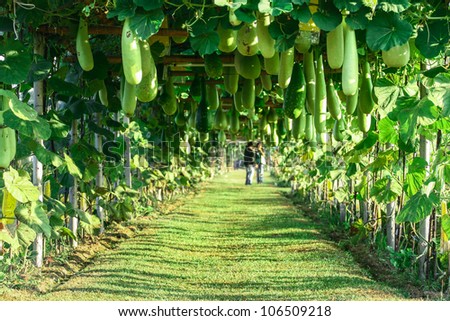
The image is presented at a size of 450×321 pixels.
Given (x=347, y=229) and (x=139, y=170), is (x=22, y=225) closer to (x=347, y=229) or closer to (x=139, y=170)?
(x=347, y=229)

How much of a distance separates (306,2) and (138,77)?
0.74 m

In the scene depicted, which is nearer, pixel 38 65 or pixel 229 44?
pixel 229 44

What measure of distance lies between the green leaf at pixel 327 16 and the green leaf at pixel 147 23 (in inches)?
25.0

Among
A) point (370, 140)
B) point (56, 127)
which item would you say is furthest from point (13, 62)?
point (370, 140)

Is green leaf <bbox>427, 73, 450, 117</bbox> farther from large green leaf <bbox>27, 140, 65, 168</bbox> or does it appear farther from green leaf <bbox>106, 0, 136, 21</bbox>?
large green leaf <bbox>27, 140, 65, 168</bbox>

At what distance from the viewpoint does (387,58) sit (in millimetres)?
2664

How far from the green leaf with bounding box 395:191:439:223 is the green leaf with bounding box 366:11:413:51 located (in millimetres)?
1062

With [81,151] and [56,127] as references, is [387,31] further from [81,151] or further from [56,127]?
[81,151]

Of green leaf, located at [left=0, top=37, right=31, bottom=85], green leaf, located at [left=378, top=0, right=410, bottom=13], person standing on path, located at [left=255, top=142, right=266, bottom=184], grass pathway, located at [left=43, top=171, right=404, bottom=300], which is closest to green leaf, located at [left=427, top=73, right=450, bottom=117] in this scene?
green leaf, located at [left=378, top=0, right=410, bottom=13]

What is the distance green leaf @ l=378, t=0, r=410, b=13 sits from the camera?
2.40 m

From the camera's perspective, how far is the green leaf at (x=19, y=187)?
126 inches

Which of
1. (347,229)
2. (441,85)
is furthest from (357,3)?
(347,229)

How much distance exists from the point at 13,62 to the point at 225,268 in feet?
9.28

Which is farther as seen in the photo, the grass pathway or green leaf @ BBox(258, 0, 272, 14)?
the grass pathway
